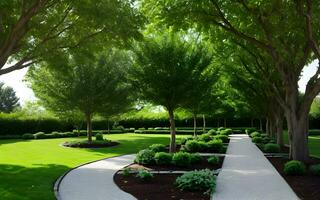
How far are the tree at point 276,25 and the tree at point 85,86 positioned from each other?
498 inches

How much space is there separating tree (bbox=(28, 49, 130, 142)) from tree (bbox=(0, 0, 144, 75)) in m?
9.58

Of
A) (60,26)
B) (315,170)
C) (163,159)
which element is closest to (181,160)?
(163,159)

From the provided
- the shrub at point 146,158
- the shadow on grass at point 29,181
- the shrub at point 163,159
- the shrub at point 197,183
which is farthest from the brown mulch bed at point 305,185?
the shadow on grass at point 29,181

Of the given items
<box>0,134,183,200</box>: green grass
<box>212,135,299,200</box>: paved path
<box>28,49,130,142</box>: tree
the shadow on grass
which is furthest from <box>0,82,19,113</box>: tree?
<box>212,135,299,200</box>: paved path

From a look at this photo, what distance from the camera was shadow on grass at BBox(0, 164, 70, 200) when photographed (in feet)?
32.7

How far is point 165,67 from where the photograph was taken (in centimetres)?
1931

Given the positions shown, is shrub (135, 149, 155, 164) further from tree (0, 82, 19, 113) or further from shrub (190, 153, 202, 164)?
tree (0, 82, 19, 113)

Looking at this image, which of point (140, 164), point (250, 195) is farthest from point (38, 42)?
point (250, 195)

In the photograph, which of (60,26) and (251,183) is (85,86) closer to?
(60,26)

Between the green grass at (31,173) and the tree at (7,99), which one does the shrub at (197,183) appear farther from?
the tree at (7,99)

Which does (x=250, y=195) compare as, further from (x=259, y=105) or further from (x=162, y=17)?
(x=259, y=105)

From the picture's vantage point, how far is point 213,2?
40.7 feet

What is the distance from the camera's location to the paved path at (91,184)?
32.1ft

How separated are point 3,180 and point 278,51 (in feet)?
33.3
